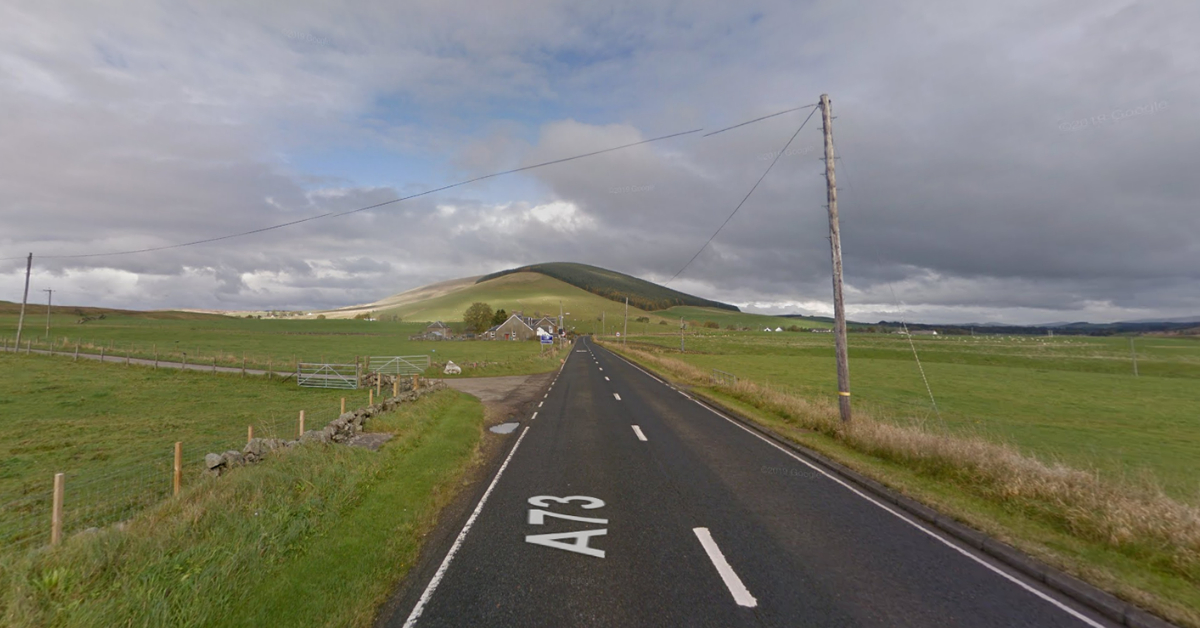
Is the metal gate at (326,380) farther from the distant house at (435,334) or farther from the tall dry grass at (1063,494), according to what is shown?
the distant house at (435,334)

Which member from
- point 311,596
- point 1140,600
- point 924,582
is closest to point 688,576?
point 924,582

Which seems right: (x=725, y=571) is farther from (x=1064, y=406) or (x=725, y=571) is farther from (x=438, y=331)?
(x=438, y=331)

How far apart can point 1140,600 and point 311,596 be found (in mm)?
9893

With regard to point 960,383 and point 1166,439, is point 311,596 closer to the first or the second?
point 1166,439

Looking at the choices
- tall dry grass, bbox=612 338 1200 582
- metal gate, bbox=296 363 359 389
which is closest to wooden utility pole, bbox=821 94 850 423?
tall dry grass, bbox=612 338 1200 582

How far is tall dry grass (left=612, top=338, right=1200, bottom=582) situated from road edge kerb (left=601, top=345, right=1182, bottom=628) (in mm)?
1533

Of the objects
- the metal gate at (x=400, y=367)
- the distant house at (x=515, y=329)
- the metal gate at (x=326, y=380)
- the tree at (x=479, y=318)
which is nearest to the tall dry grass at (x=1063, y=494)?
the metal gate at (x=326, y=380)

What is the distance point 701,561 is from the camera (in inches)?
254

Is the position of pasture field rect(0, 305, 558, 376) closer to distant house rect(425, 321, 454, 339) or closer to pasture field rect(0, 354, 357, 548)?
distant house rect(425, 321, 454, 339)

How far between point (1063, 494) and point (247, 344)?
95.5m

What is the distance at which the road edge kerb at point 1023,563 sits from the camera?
5395 mm

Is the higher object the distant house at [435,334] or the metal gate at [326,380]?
the distant house at [435,334]

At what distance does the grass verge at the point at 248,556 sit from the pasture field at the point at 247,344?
30.8 meters

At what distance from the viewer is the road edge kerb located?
5.39 meters
